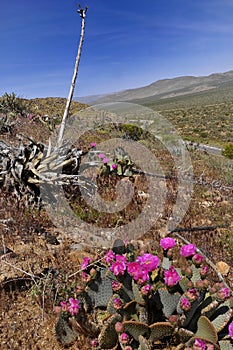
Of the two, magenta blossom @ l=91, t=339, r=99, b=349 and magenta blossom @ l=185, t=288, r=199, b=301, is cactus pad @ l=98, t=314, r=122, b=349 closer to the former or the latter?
magenta blossom @ l=91, t=339, r=99, b=349

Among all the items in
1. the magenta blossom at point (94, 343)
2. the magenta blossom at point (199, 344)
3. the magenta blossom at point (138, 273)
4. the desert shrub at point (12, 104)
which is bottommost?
the magenta blossom at point (94, 343)

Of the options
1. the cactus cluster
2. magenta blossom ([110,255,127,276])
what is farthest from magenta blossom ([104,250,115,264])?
magenta blossom ([110,255,127,276])

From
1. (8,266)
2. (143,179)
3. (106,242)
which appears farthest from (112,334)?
(143,179)

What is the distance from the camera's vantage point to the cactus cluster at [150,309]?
253 centimetres

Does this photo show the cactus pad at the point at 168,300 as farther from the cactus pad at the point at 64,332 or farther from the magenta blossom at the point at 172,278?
the cactus pad at the point at 64,332

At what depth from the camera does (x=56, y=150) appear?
5828 mm

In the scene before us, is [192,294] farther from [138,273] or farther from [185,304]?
[138,273]

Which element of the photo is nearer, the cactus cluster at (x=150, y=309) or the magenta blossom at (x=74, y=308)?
the cactus cluster at (x=150, y=309)

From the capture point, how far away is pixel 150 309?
281cm

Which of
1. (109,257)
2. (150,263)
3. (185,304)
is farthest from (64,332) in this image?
(185,304)

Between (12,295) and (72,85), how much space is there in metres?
4.03

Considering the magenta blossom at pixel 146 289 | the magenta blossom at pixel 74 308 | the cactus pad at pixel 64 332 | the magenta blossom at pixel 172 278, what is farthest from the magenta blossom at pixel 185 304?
the cactus pad at pixel 64 332

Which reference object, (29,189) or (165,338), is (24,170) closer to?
(29,189)

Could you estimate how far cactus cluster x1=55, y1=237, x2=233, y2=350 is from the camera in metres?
2.53
